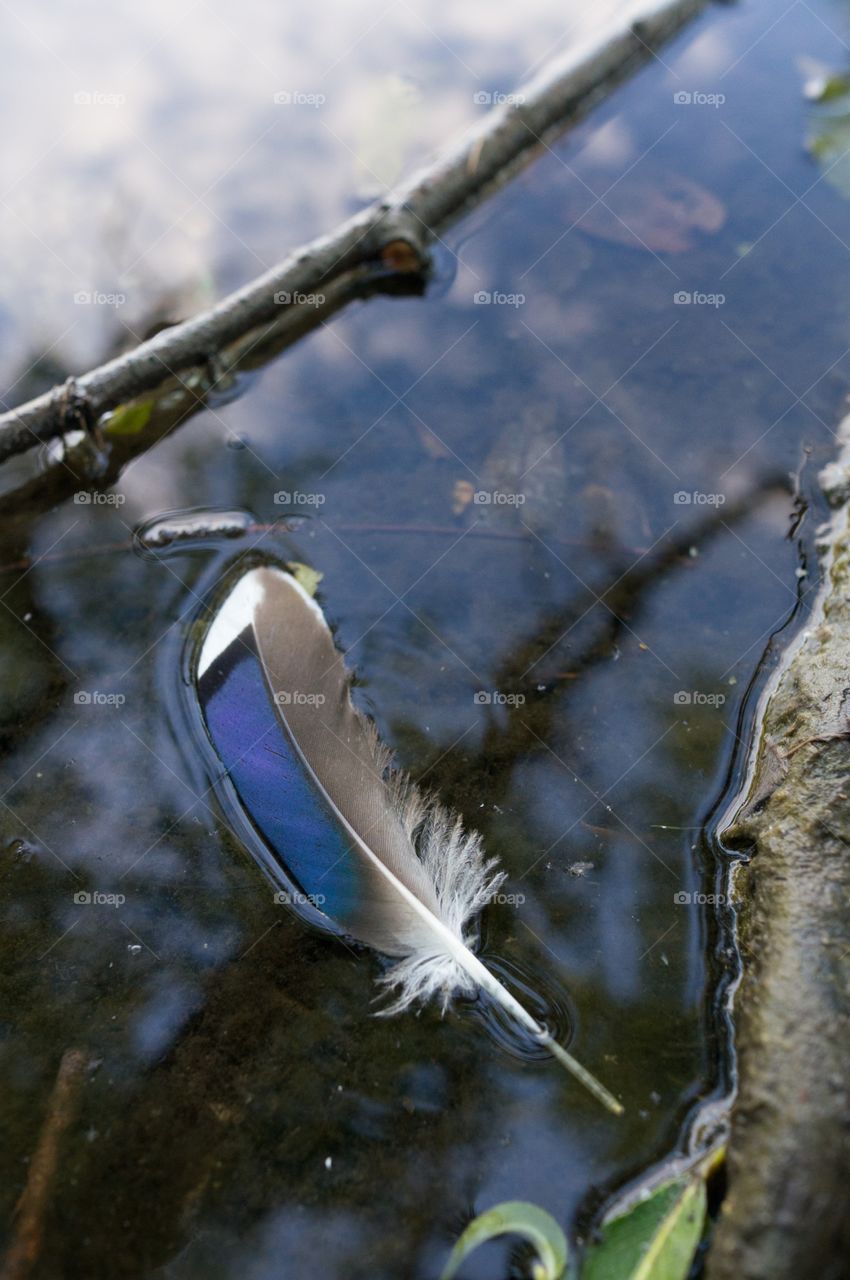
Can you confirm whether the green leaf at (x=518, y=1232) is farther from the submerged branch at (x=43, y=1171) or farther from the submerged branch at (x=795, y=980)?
the submerged branch at (x=43, y=1171)

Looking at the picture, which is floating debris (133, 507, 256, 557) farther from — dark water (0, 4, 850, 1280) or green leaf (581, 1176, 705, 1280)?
green leaf (581, 1176, 705, 1280)

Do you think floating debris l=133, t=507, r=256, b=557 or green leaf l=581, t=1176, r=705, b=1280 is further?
floating debris l=133, t=507, r=256, b=557

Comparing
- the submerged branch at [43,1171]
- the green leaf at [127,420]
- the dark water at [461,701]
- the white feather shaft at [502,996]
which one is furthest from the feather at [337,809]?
the green leaf at [127,420]

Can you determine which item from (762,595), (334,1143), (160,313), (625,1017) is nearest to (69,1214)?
(334,1143)

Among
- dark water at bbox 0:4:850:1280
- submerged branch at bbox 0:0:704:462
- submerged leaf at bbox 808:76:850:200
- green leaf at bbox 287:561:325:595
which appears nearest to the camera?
dark water at bbox 0:4:850:1280

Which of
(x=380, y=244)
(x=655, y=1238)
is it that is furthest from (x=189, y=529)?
(x=655, y=1238)

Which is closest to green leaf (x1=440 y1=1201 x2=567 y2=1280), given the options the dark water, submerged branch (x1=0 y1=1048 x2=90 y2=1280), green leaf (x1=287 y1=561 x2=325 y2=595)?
the dark water

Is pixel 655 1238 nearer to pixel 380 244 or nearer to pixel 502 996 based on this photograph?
pixel 502 996
